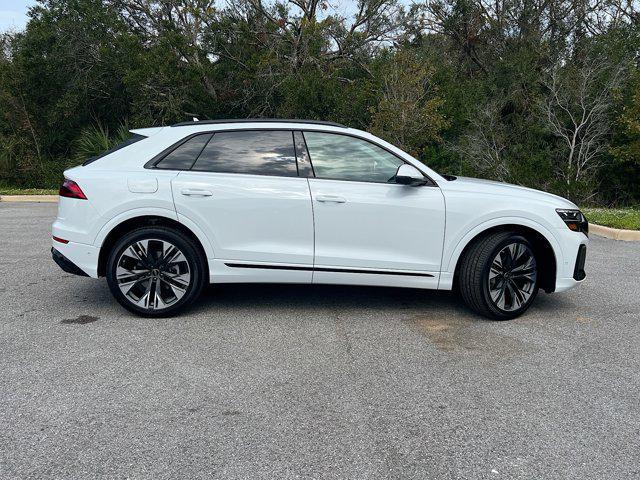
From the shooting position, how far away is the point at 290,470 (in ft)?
9.06

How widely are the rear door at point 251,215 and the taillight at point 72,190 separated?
77 cm

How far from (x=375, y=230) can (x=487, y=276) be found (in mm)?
1057

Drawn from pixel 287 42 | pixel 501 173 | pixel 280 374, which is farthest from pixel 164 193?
pixel 287 42

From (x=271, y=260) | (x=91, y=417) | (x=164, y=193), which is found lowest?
(x=91, y=417)

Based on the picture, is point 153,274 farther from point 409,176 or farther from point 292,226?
point 409,176

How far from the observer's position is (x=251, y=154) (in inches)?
201

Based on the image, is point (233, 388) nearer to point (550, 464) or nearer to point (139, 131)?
point (550, 464)

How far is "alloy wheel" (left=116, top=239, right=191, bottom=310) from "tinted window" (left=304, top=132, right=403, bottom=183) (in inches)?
57.4

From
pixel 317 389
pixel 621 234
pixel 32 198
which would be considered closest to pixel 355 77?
pixel 32 198

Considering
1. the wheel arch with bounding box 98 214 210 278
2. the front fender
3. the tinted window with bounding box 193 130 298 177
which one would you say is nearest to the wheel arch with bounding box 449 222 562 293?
the front fender

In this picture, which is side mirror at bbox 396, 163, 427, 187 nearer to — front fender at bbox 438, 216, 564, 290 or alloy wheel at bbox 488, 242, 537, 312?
front fender at bbox 438, 216, 564, 290

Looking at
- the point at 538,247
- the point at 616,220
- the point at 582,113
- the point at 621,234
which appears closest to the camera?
the point at 538,247

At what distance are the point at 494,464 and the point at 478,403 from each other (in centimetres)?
67

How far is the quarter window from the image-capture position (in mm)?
5027
